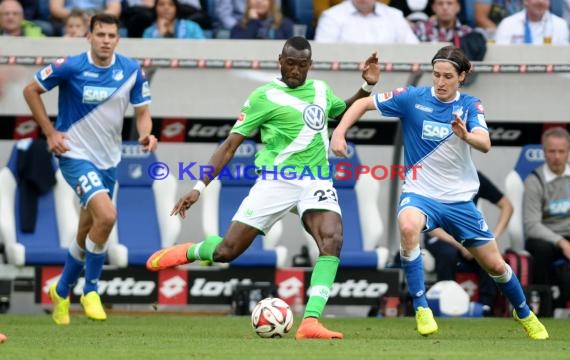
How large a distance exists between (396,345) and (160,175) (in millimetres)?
5138

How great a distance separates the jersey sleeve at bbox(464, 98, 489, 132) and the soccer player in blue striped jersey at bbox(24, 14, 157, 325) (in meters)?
2.76

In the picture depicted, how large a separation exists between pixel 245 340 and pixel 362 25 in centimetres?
544

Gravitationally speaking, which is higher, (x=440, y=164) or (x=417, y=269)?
(x=440, y=164)

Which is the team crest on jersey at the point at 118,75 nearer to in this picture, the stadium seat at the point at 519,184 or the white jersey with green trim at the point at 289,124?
the white jersey with green trim at the point at 289,124

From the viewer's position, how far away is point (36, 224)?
14.4 m

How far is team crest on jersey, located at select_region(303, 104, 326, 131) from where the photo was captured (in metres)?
10.6

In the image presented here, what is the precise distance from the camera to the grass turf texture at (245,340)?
888 centimetres

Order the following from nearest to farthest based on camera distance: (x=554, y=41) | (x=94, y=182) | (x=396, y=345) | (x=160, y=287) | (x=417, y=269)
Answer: (x=396, y=345)
(x=417, y=269)
(x=94, y=182)
(x=160, y=287)
(x=554, y=41)

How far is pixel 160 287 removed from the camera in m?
13.9

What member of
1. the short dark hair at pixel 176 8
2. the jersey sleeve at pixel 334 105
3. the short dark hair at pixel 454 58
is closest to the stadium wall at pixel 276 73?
the short dark hair at pixel 176 8

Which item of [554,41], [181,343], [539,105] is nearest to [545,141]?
[539,105]

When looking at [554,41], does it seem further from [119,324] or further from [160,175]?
[119,324]

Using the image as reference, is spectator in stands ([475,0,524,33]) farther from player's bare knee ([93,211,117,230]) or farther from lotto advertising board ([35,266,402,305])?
player's bare knee ([93,211,117,230])

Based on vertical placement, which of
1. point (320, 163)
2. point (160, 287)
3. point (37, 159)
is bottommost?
point (160, 287)
